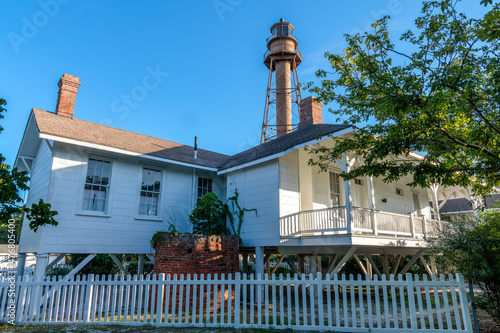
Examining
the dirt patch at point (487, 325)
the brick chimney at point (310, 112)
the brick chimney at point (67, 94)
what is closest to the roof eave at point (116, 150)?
the brick chimney at point (67, 94)

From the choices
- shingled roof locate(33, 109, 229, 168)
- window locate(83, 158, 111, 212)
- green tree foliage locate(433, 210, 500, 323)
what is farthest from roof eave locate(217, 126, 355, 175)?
window locate(83, 158, 111, 212)

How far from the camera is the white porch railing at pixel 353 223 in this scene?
9219 mm

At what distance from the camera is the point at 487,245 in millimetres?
6109

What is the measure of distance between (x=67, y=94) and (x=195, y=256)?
819 cm

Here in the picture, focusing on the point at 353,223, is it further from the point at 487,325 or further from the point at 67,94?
the point at 67,94

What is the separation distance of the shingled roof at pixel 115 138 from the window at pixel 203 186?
796 mm

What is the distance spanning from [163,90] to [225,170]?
14.0ft

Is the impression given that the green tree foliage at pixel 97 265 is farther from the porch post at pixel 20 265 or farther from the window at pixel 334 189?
the window at pixel 334 189

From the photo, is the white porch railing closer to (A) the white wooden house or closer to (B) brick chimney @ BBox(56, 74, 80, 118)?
(A) the white wooden house

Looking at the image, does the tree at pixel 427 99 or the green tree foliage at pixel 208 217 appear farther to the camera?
the green tree foliage at pixel 208 217

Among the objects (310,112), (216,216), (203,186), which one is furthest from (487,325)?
(203,186)

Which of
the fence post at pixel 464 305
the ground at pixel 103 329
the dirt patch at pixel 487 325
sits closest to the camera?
the fence post at pixel 464 305

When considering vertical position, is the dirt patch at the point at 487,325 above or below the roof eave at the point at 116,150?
below

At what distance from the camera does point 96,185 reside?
10.8m
